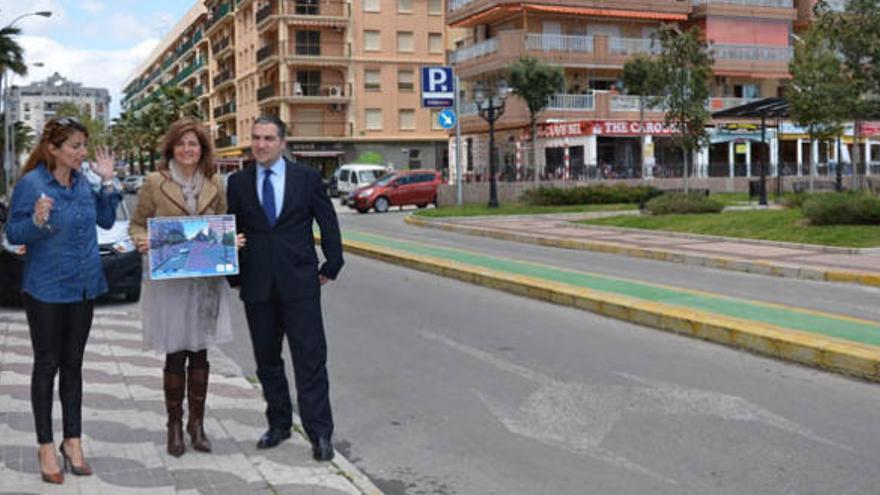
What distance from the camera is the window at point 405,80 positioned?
6788 centimetres

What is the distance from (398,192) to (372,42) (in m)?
30.3

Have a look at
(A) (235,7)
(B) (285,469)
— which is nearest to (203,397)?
(B) (285,469)

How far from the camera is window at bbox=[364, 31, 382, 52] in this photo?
67.1 metres

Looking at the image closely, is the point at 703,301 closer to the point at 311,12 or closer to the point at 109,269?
the point at 109,269

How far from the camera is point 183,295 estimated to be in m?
5.12

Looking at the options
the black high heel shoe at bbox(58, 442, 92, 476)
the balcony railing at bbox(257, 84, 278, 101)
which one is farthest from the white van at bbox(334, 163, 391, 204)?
the black high heel shoe at bbox(58, 442, 92, 476)

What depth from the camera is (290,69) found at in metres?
66.4

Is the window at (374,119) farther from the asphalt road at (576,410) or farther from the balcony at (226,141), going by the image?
the asphalt road at (576,410)

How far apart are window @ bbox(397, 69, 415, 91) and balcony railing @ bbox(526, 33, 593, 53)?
66.4 feet

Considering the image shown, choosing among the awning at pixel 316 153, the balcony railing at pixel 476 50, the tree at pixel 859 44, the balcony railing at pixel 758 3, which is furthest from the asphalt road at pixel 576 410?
the awning at pixel 316 153

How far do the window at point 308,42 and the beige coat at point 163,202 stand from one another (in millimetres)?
63290

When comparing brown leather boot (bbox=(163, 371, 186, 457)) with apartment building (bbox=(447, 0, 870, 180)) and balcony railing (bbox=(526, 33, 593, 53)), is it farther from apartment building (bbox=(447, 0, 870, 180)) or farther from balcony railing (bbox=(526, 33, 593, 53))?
balcony railing (bbox=(526, 33, 593, 53))

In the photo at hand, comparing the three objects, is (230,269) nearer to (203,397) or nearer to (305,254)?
(305,254)

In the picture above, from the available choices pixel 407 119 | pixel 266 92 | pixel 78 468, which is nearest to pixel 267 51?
pixel 266 92
